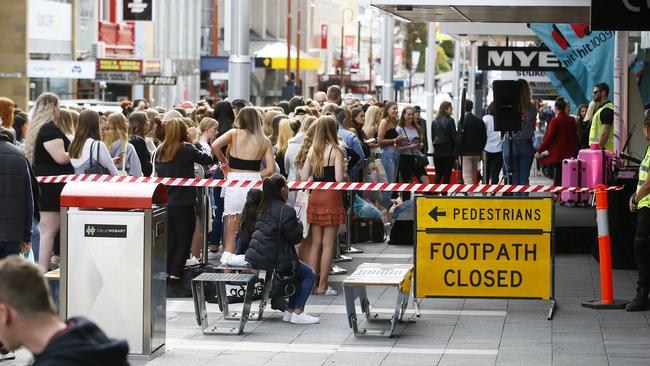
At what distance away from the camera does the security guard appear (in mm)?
11641

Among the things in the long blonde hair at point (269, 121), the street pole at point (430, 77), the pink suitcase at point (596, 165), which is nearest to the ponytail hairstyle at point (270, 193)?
the long blonde hair at point (269, 121)

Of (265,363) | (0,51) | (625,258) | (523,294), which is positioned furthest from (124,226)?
(0,51)

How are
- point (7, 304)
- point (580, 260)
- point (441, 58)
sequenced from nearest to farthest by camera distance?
point (7, 304), point (580, 260), point (441, 58)

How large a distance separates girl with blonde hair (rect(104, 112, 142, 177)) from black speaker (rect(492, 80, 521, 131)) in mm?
5920

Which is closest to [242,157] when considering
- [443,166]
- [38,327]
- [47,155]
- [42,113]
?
[47,155]

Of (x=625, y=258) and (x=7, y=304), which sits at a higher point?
(x=7, y=304)

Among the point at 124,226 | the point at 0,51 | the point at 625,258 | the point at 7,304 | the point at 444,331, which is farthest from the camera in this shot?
the point at 0,51

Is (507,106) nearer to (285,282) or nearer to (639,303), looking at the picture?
(639,303)

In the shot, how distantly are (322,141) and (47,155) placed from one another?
2694 mm

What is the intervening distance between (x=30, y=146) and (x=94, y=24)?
146 ft

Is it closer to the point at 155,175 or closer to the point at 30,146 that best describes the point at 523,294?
the point at 155,175

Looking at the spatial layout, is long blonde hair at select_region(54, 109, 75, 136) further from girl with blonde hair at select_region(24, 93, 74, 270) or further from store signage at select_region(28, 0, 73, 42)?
store signage at select_region(28, 0, 73, 42)

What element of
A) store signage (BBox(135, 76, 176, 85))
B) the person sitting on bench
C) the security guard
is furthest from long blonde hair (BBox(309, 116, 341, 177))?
store signage (BBox(135, 76, 176, 85))

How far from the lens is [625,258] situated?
48.2ft
